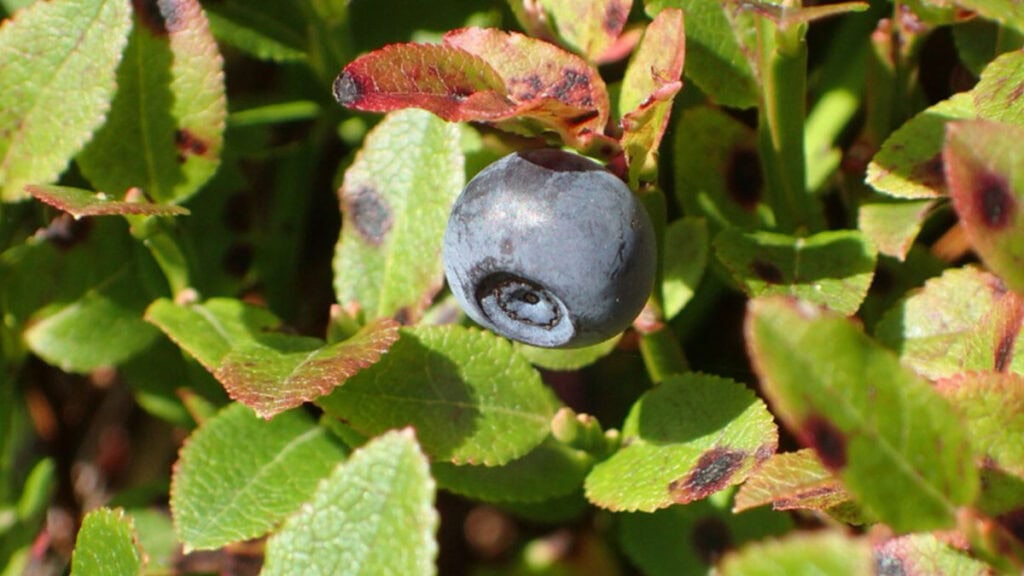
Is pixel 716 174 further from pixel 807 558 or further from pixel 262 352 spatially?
pixel 807 558

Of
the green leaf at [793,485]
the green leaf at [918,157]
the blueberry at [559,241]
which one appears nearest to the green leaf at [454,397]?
the blueberry at [559,241]

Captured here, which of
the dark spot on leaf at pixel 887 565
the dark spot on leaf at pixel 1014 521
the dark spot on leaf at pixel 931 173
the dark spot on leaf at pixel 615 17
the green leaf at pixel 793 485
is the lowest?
the dark spot on leaf at pixel 887 565

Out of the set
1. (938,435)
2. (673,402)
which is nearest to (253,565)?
(673,402)

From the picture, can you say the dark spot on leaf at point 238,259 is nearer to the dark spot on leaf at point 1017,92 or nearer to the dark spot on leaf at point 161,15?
the dark spot on leaf at point 161,15

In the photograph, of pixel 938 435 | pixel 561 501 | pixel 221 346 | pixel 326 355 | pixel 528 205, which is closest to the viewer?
pixel 938 435

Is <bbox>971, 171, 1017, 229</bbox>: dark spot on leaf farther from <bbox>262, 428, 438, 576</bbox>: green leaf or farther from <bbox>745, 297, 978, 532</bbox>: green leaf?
<bbox>262, 428, 438, 576</bbox>: green leaf

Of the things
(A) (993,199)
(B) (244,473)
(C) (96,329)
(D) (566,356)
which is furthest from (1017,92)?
(C) (96,329)

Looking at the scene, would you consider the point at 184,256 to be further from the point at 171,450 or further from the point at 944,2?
the point at 944,2
